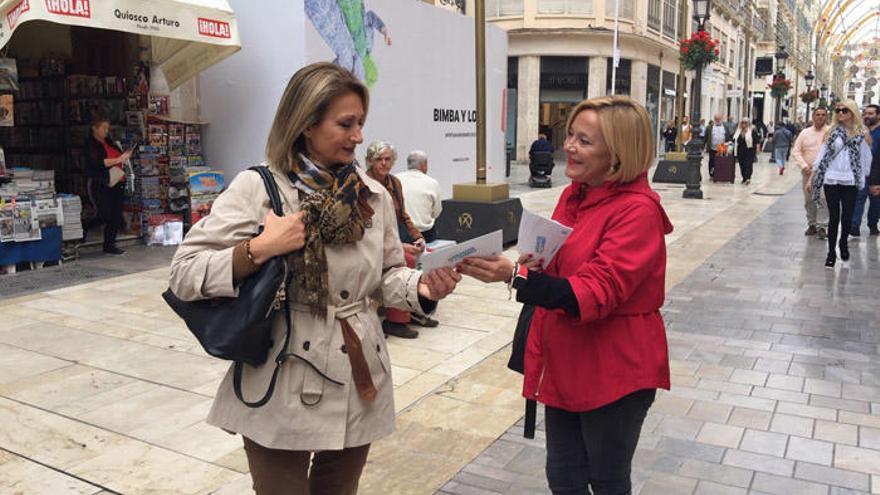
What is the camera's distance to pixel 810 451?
3.86 metres

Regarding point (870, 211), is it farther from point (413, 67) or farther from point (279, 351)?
point (279, 351)

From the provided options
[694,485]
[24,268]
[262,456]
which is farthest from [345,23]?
[262,456]

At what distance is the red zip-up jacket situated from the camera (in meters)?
2.20

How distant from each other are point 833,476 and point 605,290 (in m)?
2.21

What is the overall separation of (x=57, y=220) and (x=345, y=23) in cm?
450

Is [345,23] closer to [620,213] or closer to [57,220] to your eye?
[57,220]

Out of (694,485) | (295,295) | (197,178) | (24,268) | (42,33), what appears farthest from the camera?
(42,33)

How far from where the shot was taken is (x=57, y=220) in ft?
27.7

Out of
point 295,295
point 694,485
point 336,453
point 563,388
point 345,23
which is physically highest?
point 345,23

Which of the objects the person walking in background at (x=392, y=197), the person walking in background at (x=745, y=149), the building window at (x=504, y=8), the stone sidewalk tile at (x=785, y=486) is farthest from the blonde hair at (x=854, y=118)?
the building window at (x=504, y=8)

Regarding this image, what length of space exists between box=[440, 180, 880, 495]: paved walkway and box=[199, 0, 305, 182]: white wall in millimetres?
5648

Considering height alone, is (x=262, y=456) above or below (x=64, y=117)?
below

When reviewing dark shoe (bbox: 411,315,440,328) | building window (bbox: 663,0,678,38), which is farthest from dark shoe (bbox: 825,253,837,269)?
building window (bbox: 663,0,678,38)

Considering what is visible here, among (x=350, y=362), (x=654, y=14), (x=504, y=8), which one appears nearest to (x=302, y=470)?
(x=350, y=362)
